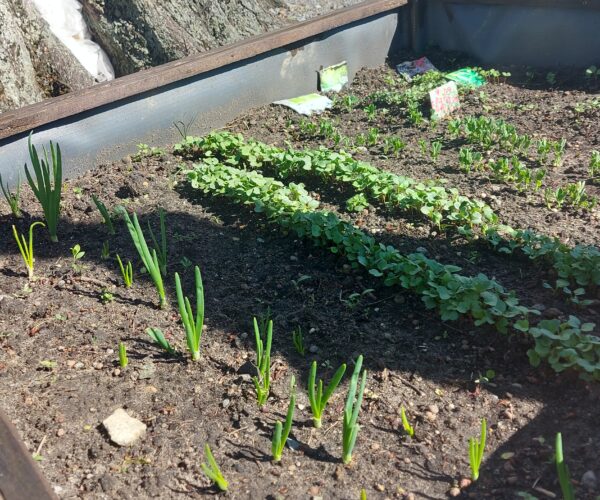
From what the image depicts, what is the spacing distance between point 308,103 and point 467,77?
1.54 meters

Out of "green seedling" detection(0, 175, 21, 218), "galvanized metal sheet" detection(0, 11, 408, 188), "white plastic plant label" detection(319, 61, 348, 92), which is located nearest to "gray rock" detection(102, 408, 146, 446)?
"green seedling" detection(0, 175, 21, 218)

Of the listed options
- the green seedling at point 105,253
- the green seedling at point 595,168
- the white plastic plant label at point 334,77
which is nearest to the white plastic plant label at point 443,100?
the white plastic plant label at point 334,77

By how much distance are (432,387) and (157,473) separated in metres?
1.04

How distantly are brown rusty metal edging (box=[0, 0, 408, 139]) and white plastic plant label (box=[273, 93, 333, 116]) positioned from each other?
46cm

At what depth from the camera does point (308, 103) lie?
538 cm

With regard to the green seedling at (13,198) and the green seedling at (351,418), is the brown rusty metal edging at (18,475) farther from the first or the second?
the green seedling at (13,198)

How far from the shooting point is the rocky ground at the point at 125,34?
4.34 meters

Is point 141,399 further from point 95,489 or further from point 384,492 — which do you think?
point 384,492

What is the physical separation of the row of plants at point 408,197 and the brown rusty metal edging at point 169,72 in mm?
492

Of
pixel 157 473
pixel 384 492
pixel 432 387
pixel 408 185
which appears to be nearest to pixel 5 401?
pixel 157 473

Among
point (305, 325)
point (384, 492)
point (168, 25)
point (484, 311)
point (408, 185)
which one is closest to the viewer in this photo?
point (384, 492)

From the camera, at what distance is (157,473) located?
2102 millimetres

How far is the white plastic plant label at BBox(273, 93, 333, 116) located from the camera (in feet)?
17.3

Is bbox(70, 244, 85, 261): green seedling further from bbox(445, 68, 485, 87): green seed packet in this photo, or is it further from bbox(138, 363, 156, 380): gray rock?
bbox(445, 68, 485, 87): green seed packet
